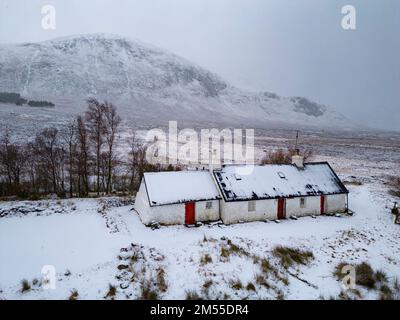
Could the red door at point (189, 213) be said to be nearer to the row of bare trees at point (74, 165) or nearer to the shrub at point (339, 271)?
the shrub at point (339, 271)

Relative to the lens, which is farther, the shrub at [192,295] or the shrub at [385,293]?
the shrub at [385,293]

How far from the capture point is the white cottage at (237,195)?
929 inches

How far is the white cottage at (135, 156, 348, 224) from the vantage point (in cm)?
2359

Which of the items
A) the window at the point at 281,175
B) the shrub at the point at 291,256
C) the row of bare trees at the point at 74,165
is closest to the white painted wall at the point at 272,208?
the window at the point at 281,175

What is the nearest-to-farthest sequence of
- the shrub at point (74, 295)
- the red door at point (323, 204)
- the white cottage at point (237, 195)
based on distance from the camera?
the shrub at point (74, 295), the white cottage at point (237, 195), the red door at point (323, 204)

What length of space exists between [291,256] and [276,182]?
8.68 metres

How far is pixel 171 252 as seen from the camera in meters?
18.8

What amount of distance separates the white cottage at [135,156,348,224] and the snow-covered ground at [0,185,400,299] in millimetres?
1126

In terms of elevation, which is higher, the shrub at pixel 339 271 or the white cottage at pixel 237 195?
the white cottage at pixel 237 195

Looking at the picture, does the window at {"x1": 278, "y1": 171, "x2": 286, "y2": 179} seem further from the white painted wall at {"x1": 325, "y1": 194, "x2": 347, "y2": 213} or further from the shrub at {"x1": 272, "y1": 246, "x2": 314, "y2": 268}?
the shrub at {"x1": 272, "y1": 246, "x2": 314, "y2": 268}

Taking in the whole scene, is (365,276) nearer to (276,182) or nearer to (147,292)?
(276,182)

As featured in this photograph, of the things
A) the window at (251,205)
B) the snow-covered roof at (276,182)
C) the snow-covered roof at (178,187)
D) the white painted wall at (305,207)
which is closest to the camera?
the snow-covered roof at (178,187)

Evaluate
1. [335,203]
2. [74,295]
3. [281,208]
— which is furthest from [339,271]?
[74,295]
